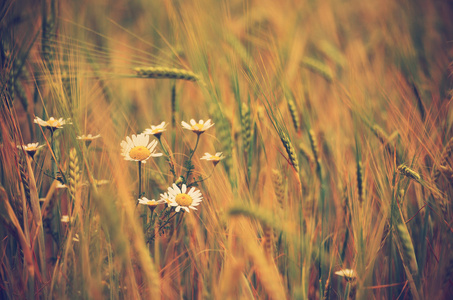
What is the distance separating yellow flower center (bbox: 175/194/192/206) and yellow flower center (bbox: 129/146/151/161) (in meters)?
0.14

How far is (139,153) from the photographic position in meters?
0.81

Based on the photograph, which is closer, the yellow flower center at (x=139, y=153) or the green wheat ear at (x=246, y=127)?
the yellow flower center at (x=139, y=153)

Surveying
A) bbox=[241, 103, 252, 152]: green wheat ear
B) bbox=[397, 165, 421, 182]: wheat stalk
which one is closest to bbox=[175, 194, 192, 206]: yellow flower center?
bbox=[241, 103, 252, 152]: green wheat ear

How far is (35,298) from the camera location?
2.48 ft

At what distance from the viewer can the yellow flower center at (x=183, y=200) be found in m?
0.78

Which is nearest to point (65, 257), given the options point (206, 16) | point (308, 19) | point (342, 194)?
point (342, 194)

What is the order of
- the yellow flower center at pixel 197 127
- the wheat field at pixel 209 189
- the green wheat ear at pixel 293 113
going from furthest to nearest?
1. the green wheat ear at pixel 293 113
2. the yellow flower center at pixel 197 127
3. the wheat field at pixel 209 189

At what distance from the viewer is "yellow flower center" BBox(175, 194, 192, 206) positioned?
2.55 ft

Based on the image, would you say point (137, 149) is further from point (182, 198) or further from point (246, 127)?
point (246, 127)

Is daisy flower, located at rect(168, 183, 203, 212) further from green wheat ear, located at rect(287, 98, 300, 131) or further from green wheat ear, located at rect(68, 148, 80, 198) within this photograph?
green wheat ear, located at rect(287, 98, 300, 131)

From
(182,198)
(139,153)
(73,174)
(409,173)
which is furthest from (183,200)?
(409,173)

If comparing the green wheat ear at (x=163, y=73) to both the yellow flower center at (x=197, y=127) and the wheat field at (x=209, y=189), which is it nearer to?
the wheat field at (x=209, y=189)

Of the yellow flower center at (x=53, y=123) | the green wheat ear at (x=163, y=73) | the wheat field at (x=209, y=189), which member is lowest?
the wheat field at (x=209, y=189)

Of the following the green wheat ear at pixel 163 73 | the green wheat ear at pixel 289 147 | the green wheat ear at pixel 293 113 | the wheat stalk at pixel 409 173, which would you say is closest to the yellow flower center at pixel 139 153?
the green wheat ear at pixel 163 73
